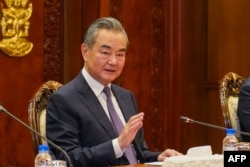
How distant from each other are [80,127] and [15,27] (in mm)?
1686

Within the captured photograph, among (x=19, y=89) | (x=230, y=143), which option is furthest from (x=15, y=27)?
(x=230, y=143)

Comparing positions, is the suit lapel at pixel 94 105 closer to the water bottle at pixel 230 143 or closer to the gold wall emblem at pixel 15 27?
the water bottle at pixel 230 143

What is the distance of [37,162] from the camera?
101 inches

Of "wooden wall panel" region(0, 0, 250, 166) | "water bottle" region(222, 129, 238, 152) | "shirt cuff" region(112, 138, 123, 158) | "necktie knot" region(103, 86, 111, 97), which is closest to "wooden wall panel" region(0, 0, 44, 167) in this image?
"wooden wall panel" region(0, 0, 250, 166)

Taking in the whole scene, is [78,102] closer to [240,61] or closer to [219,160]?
[219,160]

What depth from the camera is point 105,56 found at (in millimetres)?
3447

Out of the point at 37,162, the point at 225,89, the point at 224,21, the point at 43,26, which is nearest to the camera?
the point at 37,162

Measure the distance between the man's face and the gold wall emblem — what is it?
1409 mm

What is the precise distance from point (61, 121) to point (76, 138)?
0.37 ft

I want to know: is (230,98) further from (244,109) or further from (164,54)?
(164,54)

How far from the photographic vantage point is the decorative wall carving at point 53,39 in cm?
494

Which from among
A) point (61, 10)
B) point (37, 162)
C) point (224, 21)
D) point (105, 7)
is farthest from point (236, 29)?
point (37, 162)

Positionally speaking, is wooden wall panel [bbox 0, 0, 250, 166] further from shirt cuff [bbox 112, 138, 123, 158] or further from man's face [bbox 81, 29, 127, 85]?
shirt cuff [bbox 112, 138, 123, 158]

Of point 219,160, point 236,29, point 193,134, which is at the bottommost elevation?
point 193,134
